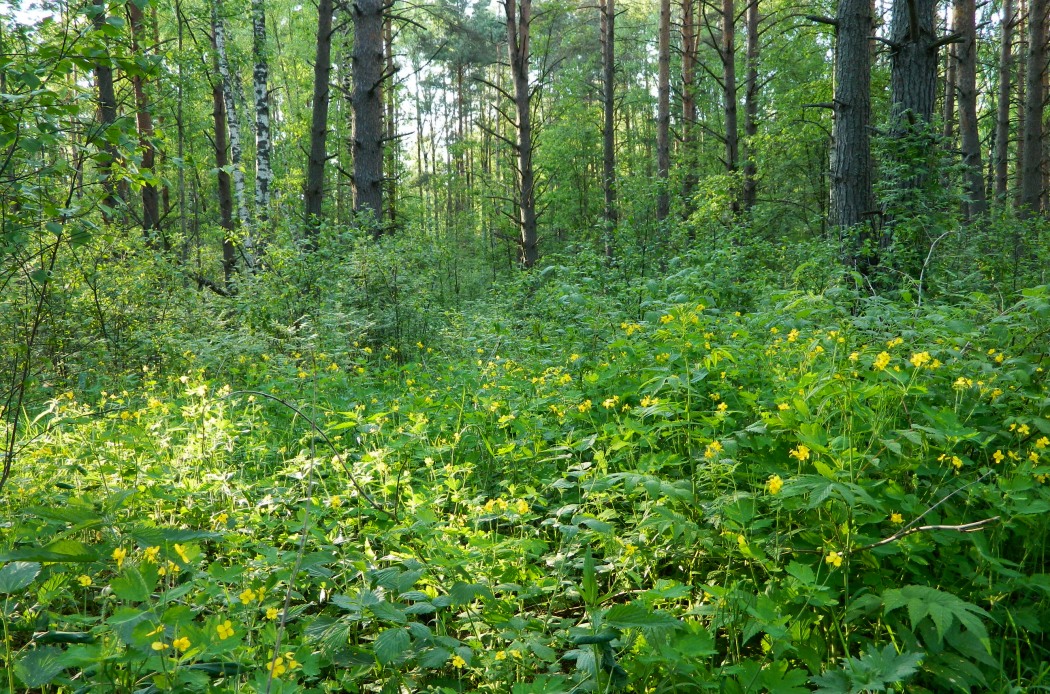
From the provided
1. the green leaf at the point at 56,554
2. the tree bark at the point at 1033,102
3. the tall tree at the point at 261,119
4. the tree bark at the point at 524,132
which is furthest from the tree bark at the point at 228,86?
the tree bark at the point at 1033,102

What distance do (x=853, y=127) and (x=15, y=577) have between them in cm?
849

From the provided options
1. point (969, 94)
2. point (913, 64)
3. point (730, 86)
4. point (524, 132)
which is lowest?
point (913, 64)

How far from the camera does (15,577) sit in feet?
6.01

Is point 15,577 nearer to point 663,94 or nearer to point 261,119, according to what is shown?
point 261,119

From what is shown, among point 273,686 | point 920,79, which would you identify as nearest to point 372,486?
point 273,686

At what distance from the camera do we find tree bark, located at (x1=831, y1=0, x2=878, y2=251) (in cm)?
741

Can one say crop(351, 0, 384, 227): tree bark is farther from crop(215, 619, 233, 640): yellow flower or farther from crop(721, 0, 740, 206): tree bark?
crop(215, 619, 233, 640): yellow flower

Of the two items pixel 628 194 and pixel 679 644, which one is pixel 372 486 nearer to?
pixel 679 644

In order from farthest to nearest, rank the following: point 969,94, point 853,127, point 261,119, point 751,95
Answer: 1. point 751,95
2. point 969,94
3. point 261,119
4. point 853,127

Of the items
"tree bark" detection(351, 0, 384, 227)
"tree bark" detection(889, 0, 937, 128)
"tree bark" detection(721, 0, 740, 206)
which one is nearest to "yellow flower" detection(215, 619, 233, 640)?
"tree bark" detection(889, 0, 937, 128)

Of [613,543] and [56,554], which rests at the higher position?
[56,554]

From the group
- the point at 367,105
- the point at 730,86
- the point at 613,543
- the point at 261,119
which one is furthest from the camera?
the point at 730,86

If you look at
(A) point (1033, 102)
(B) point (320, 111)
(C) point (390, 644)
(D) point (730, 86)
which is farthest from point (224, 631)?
(A) point (1033, 102)

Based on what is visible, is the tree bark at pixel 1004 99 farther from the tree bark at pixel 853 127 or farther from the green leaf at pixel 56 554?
the green leaf at pixel 56 554
